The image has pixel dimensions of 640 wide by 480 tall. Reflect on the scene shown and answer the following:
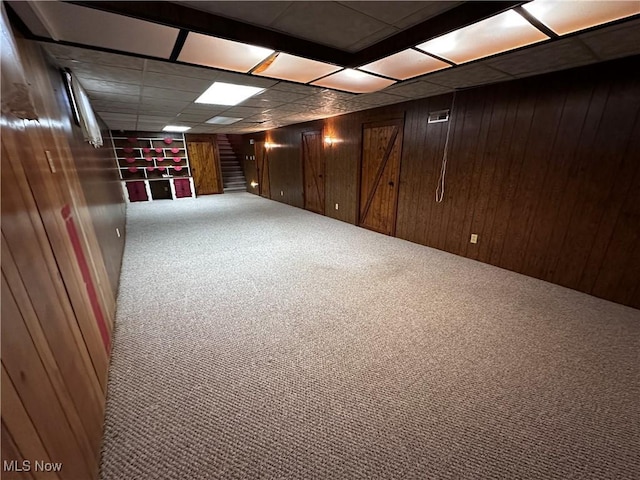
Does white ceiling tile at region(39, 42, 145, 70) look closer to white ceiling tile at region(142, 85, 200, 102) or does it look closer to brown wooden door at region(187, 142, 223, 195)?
white ceiling tile at region(142, 85, 200, 102)

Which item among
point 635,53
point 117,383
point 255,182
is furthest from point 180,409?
point 255,182

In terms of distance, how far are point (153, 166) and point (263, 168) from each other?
356 cm

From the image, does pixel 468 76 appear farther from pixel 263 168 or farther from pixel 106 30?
pixel 263 168

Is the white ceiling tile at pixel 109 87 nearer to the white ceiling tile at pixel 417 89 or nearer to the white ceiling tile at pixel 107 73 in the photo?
the white ceiling tile at pixel 107 73

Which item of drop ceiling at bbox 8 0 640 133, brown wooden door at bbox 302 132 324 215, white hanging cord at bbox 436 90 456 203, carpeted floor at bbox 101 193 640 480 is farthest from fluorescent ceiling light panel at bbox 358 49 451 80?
brown wooden door at bbox 302 132 324 215

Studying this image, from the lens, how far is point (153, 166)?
823 cm

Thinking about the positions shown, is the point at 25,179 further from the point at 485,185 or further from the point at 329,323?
the point at 485,185

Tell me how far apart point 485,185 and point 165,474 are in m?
4.01

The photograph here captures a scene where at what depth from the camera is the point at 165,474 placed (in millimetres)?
1166

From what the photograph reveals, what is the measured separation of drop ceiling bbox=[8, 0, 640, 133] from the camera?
149 cm

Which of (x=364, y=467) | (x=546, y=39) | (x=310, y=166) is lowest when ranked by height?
(x=364, y=467)

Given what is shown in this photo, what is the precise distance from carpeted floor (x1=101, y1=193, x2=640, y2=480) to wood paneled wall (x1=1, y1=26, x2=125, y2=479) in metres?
0.33

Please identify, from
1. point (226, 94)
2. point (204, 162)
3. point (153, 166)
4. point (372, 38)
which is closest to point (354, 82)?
point (372, 38)

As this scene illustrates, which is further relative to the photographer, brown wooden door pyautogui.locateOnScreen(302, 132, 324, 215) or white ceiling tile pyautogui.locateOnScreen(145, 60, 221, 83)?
brown wooden door pyautogui.locateOnScreen(302, 132, 324, 215)
